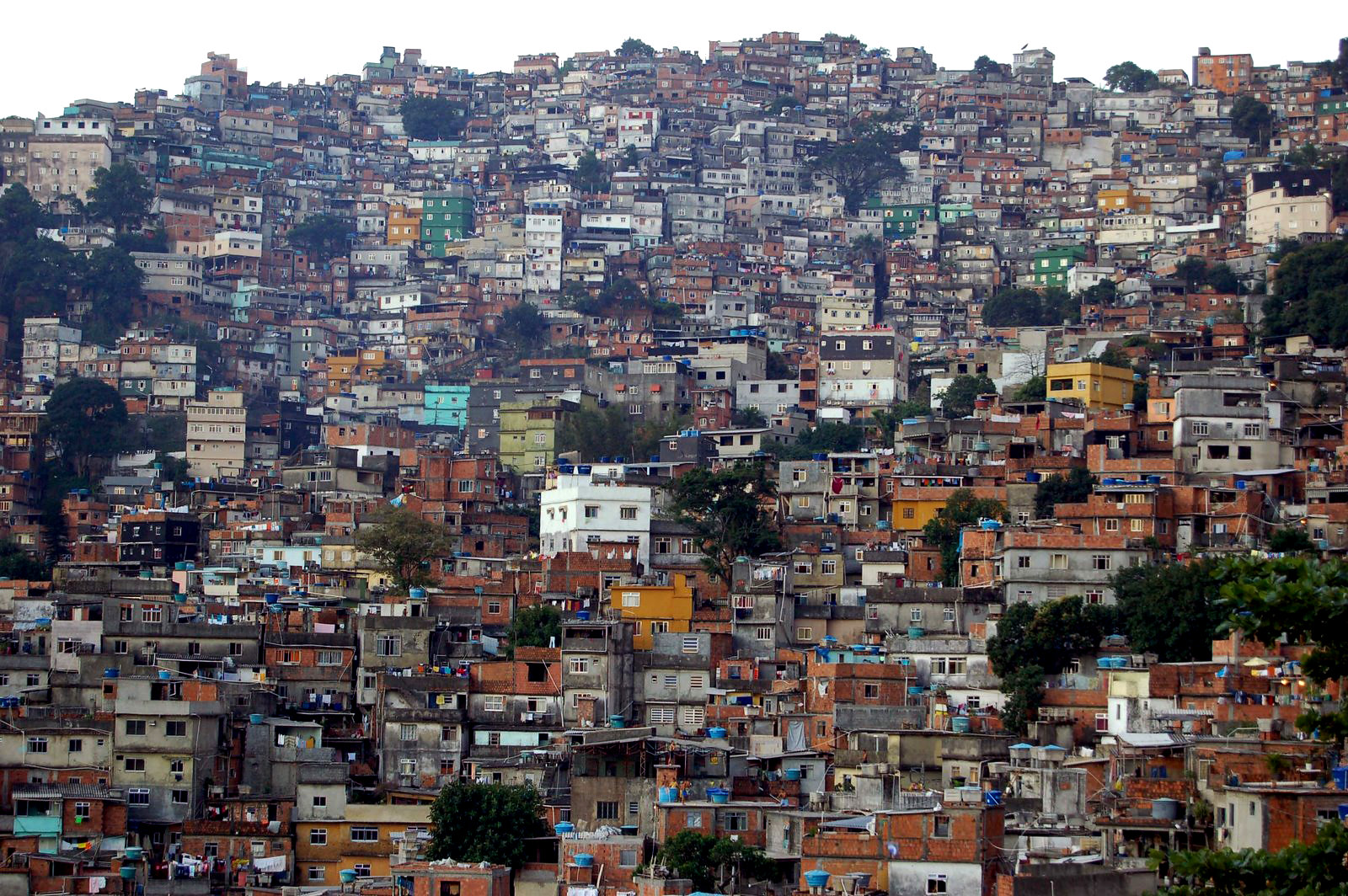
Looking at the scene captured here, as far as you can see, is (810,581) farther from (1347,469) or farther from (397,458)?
(397,458)

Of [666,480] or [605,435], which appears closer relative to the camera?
[666,480]

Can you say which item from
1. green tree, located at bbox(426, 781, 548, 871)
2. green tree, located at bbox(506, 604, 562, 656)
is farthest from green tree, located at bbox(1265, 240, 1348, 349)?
green tree, located at bbox(426, 781, 548, 871)

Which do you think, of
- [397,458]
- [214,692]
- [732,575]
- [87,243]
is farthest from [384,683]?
[87,243]

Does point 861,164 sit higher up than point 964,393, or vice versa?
point 861,164

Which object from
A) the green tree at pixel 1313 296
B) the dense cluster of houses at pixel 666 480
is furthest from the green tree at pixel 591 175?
the green tree at pixel 1313 296

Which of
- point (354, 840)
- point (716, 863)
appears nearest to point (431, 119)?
point (354, 840)

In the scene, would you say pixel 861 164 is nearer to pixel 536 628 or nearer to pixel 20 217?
pixel 20 217

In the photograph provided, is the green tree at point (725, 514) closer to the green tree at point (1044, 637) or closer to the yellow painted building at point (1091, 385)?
the yellow painted building at point (1091, 385)
